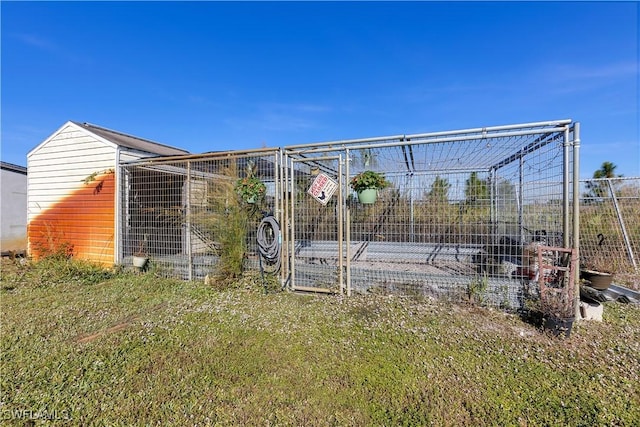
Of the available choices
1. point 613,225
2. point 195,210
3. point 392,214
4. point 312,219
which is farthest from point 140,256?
point 613,225

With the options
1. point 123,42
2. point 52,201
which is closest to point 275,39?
point 123,42

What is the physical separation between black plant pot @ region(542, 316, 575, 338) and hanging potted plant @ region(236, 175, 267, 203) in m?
4.01

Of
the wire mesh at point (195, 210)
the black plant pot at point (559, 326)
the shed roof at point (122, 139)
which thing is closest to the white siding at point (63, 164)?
the shed roof at point (122, 139)

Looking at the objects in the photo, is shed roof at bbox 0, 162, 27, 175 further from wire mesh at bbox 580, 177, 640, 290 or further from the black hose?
wire mesh at bbox 580, 177, 640, 290

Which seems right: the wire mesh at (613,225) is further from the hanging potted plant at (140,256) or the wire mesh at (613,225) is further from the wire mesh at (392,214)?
the hanging potted plant at (140,256)

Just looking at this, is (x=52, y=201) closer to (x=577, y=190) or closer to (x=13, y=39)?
(x=13, y=39)

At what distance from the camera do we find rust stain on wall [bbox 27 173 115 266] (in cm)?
550

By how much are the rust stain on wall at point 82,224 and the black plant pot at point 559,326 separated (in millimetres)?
7200

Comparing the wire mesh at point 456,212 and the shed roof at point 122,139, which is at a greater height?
the shed roof at point 122,139

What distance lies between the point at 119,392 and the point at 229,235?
2575 mm

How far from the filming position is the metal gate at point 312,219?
4059 mm

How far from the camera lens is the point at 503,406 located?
6.02 ft

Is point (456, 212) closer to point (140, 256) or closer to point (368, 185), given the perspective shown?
point (368, 185)

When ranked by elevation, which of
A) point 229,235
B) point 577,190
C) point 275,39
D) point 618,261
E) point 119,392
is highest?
point 275,39
